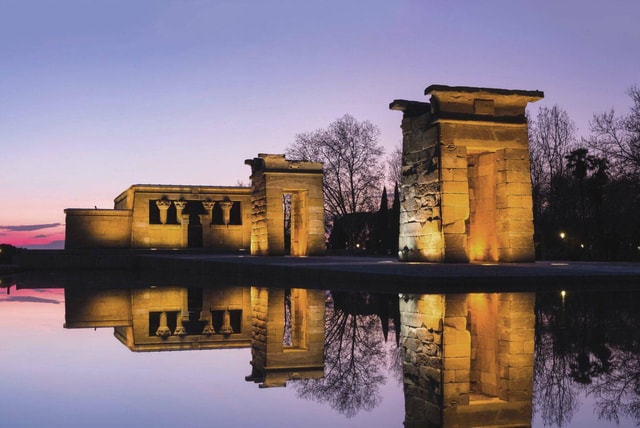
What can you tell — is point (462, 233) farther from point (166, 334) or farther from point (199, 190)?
point (199, 190)

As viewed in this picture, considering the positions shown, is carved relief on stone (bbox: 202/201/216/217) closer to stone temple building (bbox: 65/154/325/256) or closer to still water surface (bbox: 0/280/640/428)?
stone temple building (bbox: 65/154/325/256)

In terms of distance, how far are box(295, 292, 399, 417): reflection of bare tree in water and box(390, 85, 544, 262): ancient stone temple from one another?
892 centimetres

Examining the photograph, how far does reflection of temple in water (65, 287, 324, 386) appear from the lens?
5.71 m

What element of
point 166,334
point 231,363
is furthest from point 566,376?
Answer: point 166,334

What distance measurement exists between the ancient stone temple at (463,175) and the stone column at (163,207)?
24979 mm

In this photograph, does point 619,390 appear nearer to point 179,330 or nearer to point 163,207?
point 179,330

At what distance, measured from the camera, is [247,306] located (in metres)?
10.3

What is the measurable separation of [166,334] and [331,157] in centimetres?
3831

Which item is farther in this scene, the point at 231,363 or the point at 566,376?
the point at 231,363

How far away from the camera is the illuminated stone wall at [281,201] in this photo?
27.9 m

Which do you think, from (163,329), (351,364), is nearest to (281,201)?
(163,329)

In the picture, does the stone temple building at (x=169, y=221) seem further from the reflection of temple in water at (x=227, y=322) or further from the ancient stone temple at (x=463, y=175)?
the reflection of temple in water at (x=227, y=322)

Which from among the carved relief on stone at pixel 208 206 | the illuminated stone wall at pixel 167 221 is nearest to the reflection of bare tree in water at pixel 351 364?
the illuminated stone wall at pixel 167 221

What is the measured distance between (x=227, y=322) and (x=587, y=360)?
439 centimetres
